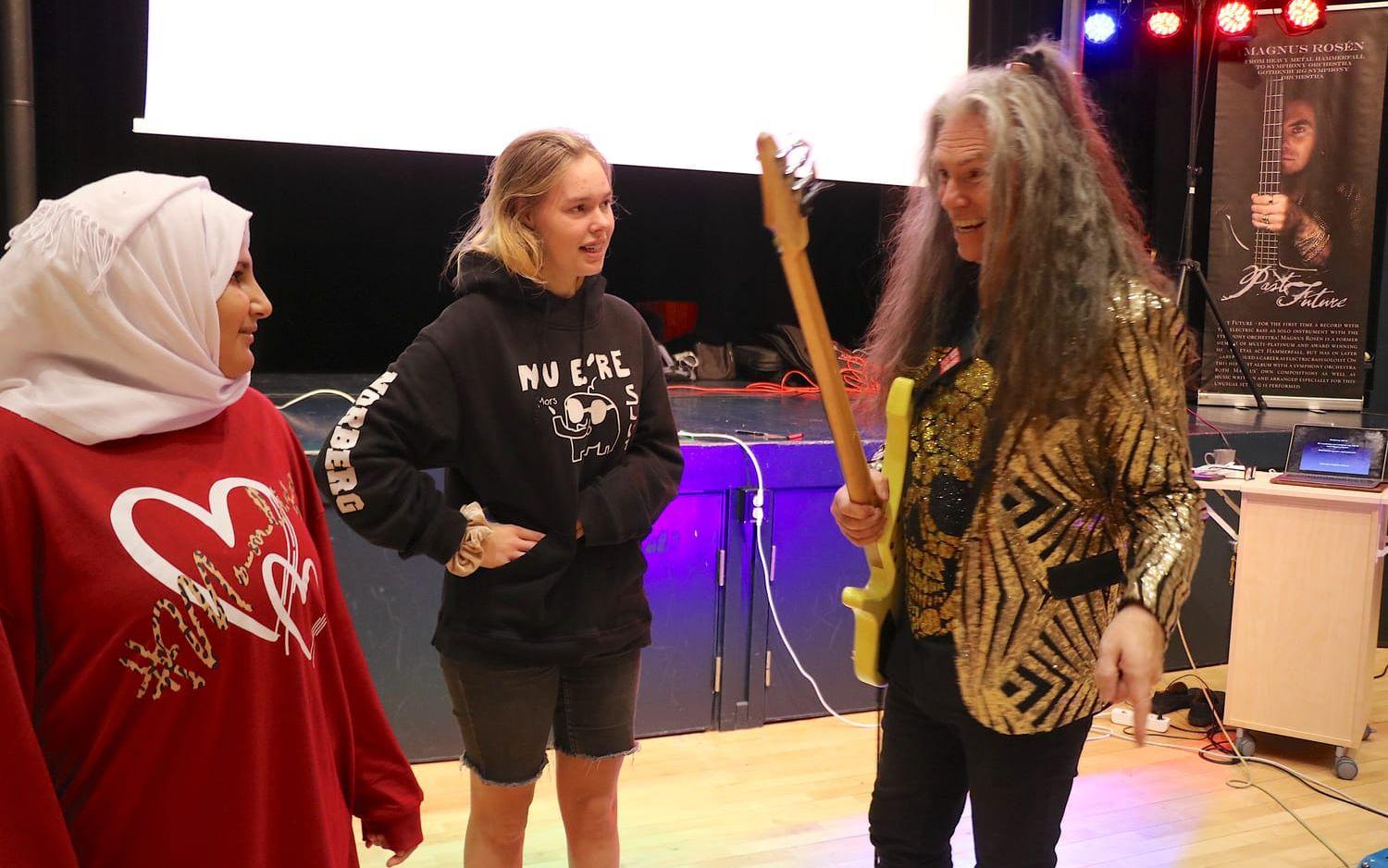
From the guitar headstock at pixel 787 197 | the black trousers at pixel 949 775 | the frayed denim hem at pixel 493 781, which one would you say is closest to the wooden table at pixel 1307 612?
the black trousers at pixel 949 775

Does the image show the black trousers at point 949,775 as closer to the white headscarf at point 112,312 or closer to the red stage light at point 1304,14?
the white headscarf at point 112,312

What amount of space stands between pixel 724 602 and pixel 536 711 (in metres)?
1.44

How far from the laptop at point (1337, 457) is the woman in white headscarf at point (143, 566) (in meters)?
2.81

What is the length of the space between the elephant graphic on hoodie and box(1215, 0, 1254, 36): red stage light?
412 cm

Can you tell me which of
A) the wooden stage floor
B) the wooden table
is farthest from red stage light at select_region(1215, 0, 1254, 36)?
the wooden stage floor

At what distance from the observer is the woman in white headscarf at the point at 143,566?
107 centimetres

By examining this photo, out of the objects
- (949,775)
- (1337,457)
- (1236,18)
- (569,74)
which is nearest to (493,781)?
(949,775)

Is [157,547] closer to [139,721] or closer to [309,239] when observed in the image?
[139,721]

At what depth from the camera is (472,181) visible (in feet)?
16.5

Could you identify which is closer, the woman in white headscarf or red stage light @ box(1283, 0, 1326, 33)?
the woman in white headscarf

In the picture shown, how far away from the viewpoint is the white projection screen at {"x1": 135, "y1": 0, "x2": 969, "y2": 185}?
3797mm

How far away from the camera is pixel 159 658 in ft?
3.65

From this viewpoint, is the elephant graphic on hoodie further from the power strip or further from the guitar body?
the power strip

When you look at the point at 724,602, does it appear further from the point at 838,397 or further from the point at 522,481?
the point at 838,397
